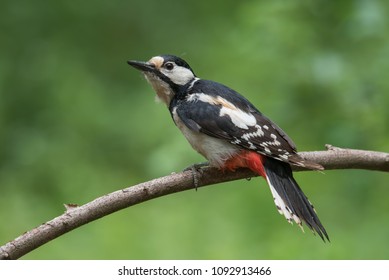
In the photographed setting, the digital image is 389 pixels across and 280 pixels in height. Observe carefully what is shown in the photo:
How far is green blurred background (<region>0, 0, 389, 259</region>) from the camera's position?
14.5 ft

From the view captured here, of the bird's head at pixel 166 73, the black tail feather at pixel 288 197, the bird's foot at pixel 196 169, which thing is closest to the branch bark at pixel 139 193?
the bird's foot at pixel 196 169

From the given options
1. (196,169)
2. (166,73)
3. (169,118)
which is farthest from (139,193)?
(169,118)

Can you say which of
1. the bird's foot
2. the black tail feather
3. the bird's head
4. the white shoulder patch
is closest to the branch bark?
the bird's foot

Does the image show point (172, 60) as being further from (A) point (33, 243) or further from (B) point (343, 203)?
(B) point (343, 203)

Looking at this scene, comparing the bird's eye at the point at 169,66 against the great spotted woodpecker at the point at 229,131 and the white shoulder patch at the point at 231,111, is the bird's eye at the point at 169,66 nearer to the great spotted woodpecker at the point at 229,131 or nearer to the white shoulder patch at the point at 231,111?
the great spotted woodpecker at the point at 229,131

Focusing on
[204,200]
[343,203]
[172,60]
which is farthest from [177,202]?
[172,60]

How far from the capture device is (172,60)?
394cm

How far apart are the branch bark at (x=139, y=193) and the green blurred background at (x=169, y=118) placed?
1.97ft

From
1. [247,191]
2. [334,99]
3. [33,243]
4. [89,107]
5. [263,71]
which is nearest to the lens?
[33,243]

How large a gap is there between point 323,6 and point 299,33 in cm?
21

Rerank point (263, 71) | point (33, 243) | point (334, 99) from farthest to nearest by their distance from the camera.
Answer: point (263, 71), point (334, 99), point (33, 243)

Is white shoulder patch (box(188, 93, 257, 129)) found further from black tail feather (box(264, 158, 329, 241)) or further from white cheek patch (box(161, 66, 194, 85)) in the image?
black tail feather (box(264, 158, 329, 241))

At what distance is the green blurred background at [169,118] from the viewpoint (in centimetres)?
441

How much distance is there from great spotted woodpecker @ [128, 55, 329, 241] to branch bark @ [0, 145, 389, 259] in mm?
106
